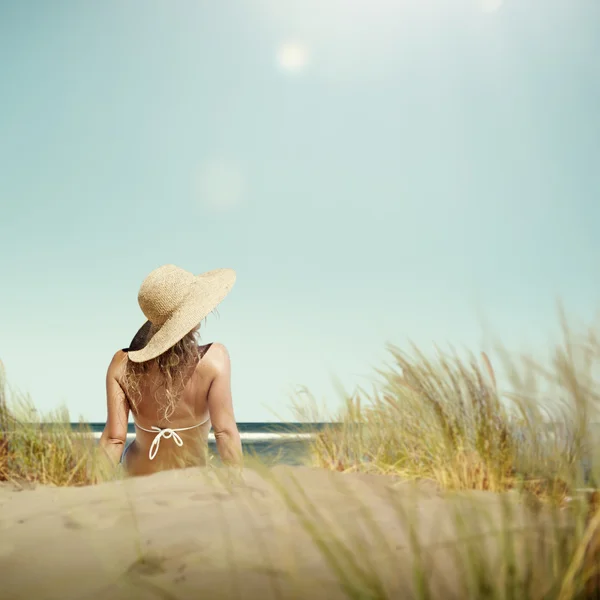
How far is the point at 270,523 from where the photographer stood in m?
1.66

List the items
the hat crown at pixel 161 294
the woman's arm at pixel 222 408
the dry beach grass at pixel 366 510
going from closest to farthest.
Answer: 1. the dry beach grass at pixel 366 510
2. the woman's arm at pixel 222 408
3. the hat crown at pixel 161 294

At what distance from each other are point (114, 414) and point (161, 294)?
0.72 m

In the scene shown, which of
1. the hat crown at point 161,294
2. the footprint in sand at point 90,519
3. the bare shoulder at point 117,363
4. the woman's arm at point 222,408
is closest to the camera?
the footprint in sand at point 90,519

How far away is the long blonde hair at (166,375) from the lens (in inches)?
121

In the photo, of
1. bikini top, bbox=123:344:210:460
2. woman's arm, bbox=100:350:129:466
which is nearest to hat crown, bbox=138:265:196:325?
woman's arm, bbox=100:350:129:466

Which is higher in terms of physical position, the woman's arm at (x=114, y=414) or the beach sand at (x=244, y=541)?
the woman's arm at (x=114, y=414)

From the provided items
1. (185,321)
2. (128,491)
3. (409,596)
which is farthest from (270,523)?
(185,321)

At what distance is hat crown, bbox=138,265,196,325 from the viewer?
332 cm

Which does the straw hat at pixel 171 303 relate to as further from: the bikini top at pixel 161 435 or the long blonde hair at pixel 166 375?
the bikini top at pixel 161 435

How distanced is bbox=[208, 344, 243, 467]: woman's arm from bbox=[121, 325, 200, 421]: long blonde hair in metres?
0.14

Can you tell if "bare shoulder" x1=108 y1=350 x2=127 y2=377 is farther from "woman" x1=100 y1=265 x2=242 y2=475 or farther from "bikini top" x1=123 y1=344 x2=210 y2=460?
"bikini top" x1=123 y1=344 x2=210 y2=460

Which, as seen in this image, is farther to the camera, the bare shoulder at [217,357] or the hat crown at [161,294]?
the hat crown at [161,294]

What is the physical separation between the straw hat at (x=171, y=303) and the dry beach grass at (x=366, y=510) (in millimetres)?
704

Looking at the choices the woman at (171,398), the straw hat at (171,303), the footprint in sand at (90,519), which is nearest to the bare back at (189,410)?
the woman at (171,398)
